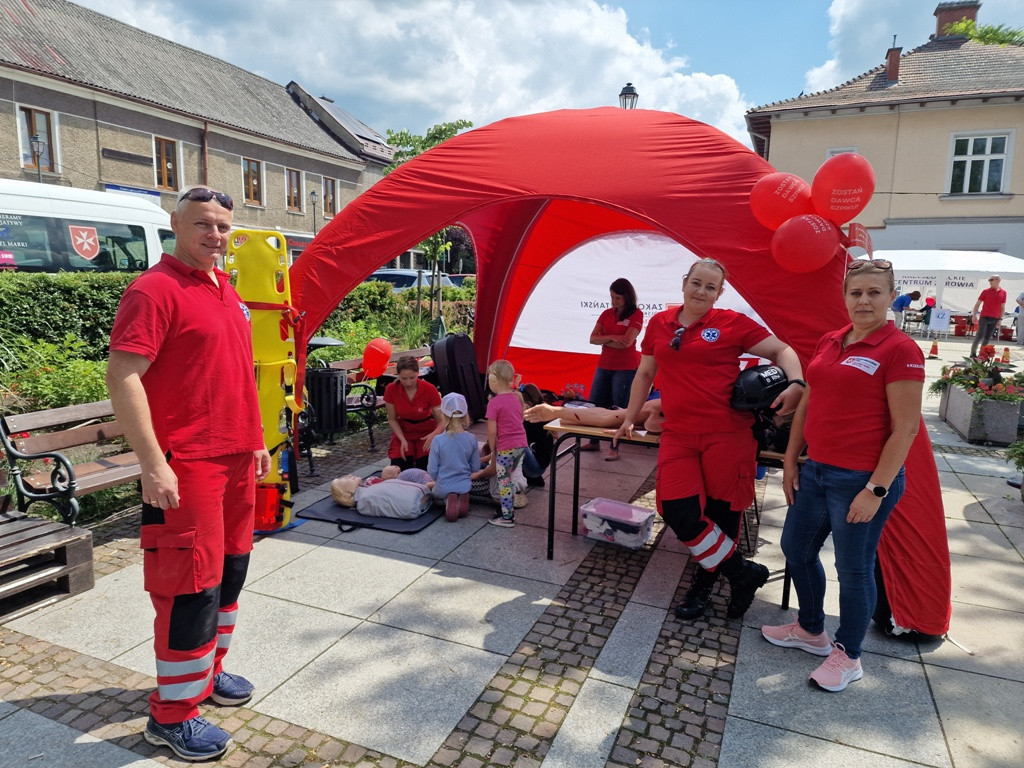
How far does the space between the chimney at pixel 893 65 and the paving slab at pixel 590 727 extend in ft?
83.1

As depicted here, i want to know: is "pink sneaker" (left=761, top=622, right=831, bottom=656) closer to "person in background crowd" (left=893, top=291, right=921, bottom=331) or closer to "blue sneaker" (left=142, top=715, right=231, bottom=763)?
"blue sneaker" (left=142, top=715, right=231, bottom=763)

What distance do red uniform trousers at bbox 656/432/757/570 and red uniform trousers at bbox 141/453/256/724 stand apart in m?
2.07

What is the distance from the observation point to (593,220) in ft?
27.1

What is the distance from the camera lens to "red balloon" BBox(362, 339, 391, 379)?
7.57 m

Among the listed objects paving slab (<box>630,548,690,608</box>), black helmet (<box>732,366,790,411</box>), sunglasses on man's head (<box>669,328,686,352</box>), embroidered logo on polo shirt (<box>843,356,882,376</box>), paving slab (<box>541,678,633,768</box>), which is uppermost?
sunglasses on man's head (<box>669,328,686,352</box>)

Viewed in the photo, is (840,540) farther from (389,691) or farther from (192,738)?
(192,738)

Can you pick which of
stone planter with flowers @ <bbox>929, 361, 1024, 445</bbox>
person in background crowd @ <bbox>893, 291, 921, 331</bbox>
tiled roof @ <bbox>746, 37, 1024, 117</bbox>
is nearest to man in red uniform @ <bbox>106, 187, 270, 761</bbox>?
stone planter with flowers @ <bbox>929, 361, 1024, 445</bbox>

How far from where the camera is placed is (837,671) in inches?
118

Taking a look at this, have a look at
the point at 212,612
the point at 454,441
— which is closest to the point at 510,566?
the point at 454,441

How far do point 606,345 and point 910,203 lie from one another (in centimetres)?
1939

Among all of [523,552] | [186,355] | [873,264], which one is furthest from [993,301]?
[186,355]

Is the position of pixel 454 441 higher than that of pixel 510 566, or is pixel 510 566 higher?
pixel 454 441

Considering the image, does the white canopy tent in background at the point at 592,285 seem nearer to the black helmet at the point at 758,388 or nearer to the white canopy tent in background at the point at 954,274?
the black helmet at the point at 758,388

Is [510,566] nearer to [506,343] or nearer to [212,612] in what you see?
[212,612]
